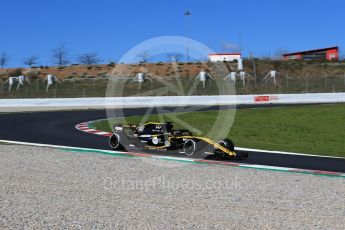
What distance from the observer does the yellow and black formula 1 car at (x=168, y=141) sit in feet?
40.4

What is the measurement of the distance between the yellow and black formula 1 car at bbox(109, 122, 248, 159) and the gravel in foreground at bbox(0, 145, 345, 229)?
1044 millimetres

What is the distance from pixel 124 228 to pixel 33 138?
493 inches

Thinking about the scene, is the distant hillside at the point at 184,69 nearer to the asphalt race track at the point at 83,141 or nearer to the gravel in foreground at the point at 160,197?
the asphalt race track at the point at 83,141

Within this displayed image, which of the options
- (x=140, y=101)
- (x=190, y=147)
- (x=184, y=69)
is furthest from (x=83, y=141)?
(x=184, y=69)

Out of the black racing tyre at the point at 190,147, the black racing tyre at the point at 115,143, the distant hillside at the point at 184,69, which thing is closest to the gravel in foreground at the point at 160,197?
the black racing tyre at the point at 190,147

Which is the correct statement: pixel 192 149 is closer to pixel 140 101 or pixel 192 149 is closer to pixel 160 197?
pixel 160 197

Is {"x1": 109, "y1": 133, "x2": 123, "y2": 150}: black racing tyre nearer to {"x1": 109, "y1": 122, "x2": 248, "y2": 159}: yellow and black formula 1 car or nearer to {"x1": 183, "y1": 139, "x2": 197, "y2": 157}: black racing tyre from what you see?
{"x1": 109, "y1": 122, "x2": 248, "y2": 159}: yellow and black formula 1 car

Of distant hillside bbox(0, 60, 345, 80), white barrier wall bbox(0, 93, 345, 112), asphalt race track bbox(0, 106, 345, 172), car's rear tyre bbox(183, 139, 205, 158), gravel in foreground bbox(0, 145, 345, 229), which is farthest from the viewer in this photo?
distant hillside bbox(0, 60, 345, 80)

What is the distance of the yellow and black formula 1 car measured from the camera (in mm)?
12312

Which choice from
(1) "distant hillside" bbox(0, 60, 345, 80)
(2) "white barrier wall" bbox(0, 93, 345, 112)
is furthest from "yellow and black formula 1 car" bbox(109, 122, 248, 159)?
(1) "distant hillside" bbox(0, 60, 345, 80)

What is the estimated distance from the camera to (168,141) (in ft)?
42.2

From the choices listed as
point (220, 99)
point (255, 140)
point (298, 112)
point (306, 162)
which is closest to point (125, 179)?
point (306, 162)

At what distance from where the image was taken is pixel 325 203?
7461 millimetres

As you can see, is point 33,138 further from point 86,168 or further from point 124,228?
point 124,228
